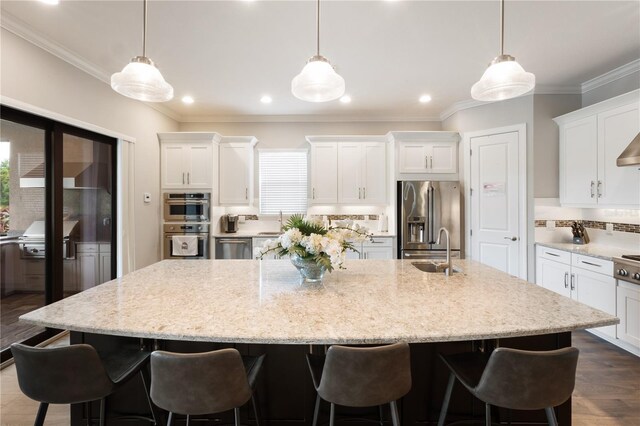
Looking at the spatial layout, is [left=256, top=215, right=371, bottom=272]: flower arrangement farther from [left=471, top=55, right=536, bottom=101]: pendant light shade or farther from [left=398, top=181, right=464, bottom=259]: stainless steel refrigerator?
[left=398, top=181, right=464, bottom=259]: stainless steel refrigerator

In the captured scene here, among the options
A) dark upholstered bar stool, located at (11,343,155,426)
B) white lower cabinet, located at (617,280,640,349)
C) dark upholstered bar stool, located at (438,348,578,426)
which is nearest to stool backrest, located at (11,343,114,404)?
dark upholstered bar stool, located at (11,343,155,426)

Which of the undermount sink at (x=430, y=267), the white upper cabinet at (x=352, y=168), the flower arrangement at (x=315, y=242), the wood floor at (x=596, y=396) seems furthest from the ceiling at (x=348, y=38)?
the wood floor at (x=596, y=396)

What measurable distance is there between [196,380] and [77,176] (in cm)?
319

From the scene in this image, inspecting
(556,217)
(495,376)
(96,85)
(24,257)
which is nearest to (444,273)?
(495,376)

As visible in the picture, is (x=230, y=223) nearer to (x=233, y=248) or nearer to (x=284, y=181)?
(x=233, y=248)

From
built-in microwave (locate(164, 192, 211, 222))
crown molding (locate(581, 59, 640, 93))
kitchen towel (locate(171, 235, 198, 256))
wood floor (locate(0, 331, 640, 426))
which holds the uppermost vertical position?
crown molding (locate(581, 59, 640, 93))

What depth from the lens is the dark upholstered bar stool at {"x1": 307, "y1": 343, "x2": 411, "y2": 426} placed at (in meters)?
1.17

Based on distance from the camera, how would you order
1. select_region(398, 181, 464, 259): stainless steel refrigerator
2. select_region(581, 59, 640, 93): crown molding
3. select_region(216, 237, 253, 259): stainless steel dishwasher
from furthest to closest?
1. select_region(216, 237, 253, 259): stainless steel dishwasher
2. select_region(398, 181, 464, 259): stainless steel refrigerator
3. select_region(581, 59, 640, 93): crown molding

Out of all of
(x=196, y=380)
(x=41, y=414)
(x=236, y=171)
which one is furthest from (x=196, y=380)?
(x=236, y=171)

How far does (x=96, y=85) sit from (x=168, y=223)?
1.97 meters

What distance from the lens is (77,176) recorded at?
331cm

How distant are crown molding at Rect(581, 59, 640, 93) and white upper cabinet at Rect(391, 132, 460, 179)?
1.54 metres

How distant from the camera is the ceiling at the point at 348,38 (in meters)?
2.34

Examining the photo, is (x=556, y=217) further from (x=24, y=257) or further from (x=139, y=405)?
(x=24, y=257)
